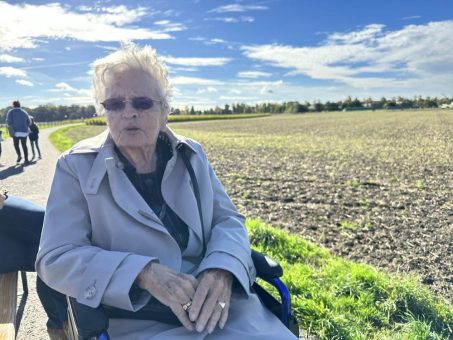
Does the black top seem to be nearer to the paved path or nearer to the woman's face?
the woman's face

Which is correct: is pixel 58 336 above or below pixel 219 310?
below

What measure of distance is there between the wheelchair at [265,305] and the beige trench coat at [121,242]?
7 cm

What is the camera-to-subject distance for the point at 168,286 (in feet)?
6.91

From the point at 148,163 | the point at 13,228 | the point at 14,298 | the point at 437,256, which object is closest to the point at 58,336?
the point at 14,298

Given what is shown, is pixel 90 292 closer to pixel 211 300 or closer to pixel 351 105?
pixel 211 300

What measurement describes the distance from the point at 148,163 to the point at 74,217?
54 centimetres

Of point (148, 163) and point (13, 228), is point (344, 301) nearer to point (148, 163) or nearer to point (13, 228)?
point (148, 163)

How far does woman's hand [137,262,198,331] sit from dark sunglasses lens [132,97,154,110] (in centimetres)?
87

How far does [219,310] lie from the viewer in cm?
209

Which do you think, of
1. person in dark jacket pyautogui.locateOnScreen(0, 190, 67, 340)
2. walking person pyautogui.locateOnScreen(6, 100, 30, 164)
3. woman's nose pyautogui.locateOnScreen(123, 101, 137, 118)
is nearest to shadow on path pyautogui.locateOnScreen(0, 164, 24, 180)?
walking person pyautogui.locateOnScreen(6, 100, 30, 164)

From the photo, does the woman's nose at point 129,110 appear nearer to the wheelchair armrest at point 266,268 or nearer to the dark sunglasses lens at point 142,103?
the dark sunglasses lens at point 142,103

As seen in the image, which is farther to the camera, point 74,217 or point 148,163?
point 148,163

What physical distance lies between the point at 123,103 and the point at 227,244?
960 millimetres

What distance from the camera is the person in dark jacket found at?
276 centimetres
